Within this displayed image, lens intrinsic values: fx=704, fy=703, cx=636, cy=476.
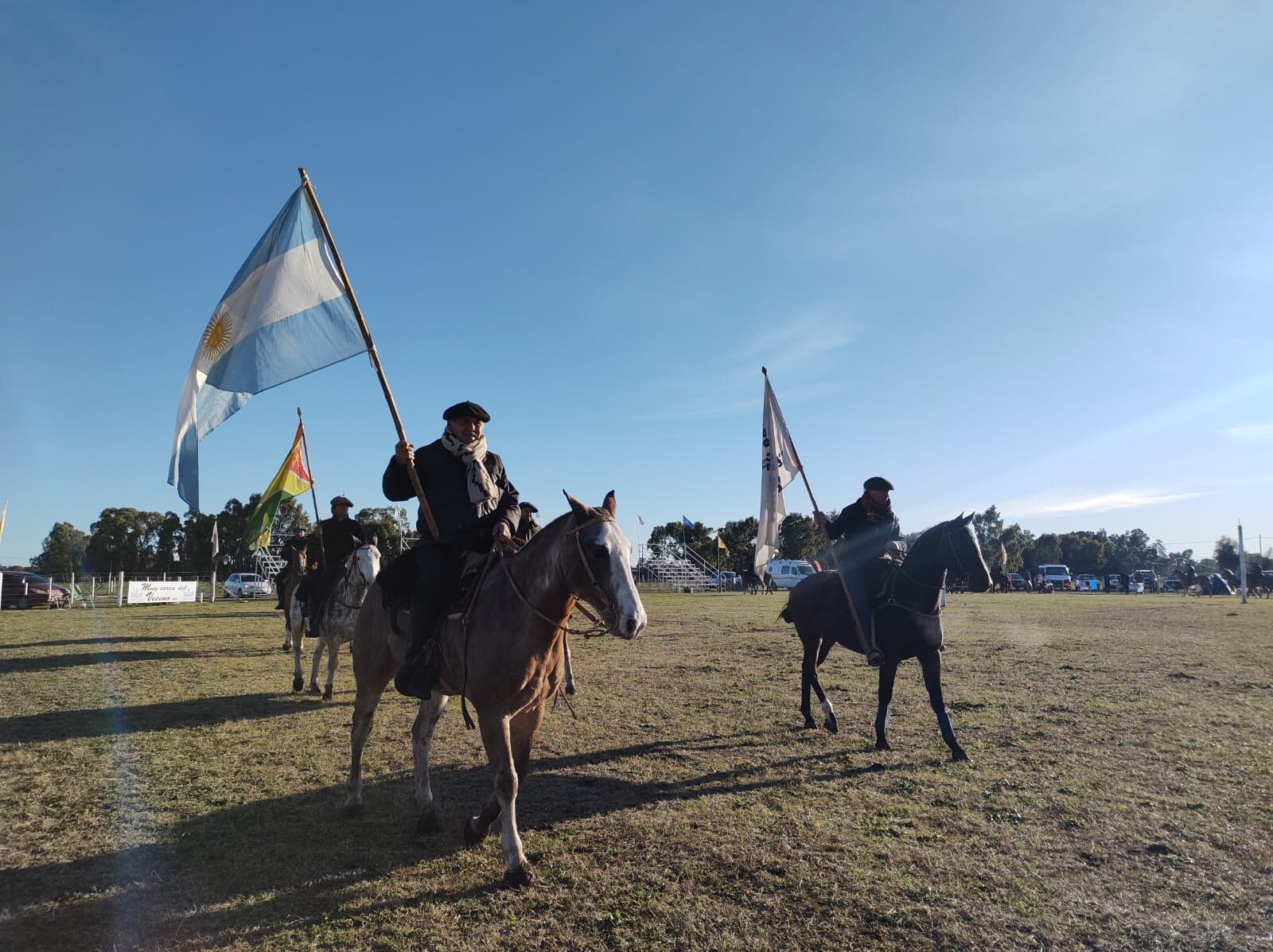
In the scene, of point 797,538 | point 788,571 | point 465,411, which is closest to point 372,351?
point 465,411

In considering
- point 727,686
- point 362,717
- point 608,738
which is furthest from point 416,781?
point 727,686

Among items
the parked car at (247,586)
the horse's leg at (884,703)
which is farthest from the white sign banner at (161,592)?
the horse's leg at (884,703)

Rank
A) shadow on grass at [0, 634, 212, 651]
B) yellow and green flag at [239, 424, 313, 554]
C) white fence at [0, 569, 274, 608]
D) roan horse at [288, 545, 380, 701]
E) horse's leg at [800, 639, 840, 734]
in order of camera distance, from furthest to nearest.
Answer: white fence at [0, 569, 274, 608] < yellow and green flag at [239, 424, 313, 554] < shadow on grass at [0, 634, 212, 651] < roan horse at [288, 545, 380, 701] < horse's leg at [800, 639, 840, 734]

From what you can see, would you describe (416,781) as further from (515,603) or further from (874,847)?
Answer: (874,847)

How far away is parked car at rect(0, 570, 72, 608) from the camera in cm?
3250

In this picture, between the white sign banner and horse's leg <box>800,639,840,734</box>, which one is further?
the white sign banner

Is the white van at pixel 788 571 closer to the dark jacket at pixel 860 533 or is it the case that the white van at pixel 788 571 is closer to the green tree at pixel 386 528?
the green tree at pixel 386 528

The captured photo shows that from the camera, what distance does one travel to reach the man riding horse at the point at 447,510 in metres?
5.14

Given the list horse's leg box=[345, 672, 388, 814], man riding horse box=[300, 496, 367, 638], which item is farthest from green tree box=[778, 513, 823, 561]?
horse's leg box=[345, 672, 388, 814]

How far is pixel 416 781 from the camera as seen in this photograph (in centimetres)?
546

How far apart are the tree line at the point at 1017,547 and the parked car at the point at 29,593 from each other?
110 feet

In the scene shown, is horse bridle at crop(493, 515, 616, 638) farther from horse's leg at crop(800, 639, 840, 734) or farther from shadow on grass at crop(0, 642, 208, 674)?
shadow on grass at crop(0, 642, 208, 674)

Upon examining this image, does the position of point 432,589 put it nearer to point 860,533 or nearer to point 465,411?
point 465,411

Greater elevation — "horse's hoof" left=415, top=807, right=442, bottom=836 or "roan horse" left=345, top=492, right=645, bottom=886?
"roan horse" left=345, top=492, right=645, bottom=886
